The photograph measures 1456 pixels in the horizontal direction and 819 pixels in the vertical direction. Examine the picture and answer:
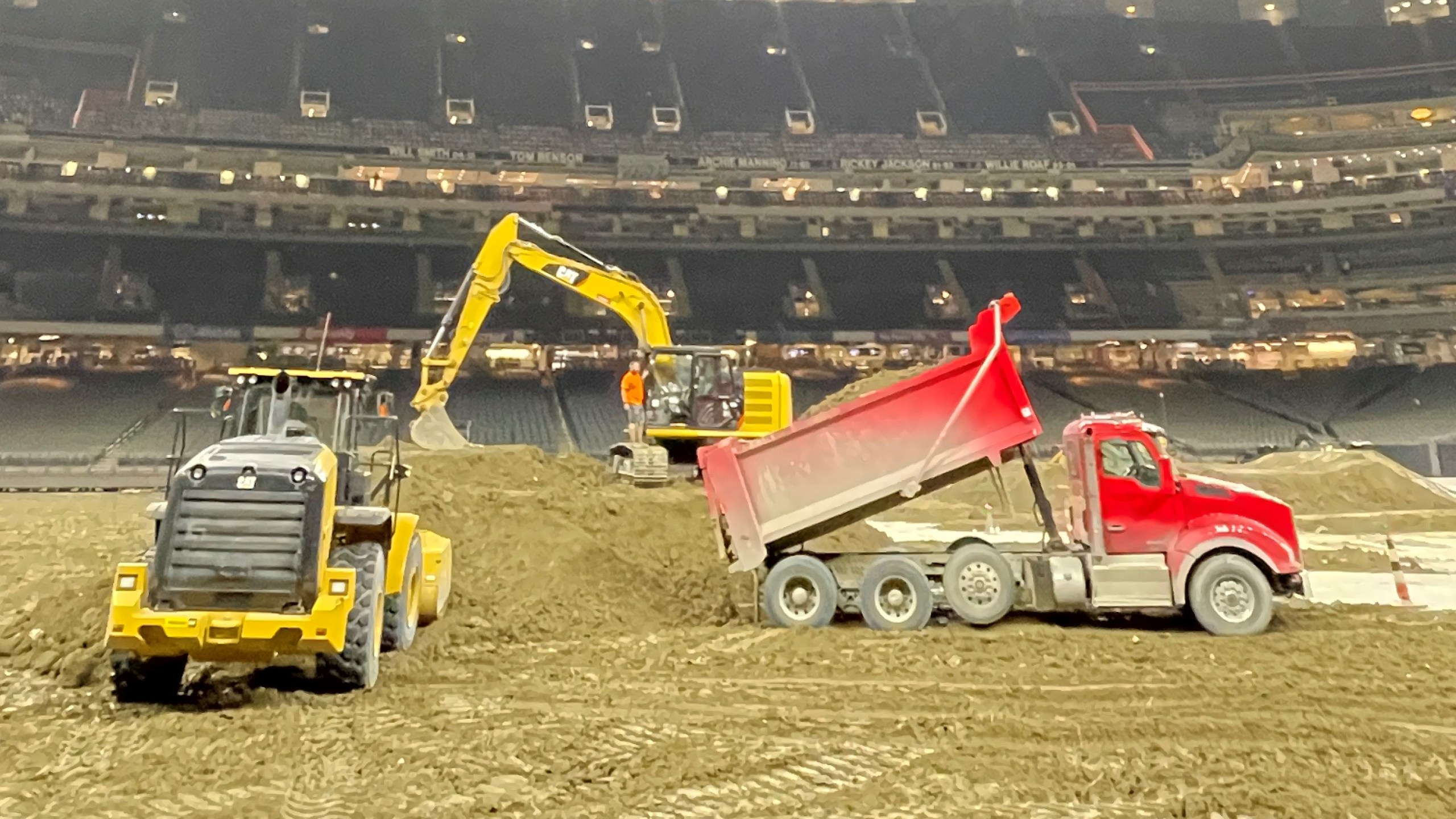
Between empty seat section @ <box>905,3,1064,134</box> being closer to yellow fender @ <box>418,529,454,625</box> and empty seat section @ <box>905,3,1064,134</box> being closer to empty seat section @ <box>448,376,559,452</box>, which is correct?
empty seat section @ <box>448,376,559,452</box>

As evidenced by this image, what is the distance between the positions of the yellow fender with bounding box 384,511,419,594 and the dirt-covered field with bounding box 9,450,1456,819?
1.89 feet

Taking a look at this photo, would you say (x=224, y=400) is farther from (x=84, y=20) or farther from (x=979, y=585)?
(x=84, y=20)

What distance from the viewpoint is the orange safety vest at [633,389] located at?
41.7 ft

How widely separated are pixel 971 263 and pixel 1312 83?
20.4 m

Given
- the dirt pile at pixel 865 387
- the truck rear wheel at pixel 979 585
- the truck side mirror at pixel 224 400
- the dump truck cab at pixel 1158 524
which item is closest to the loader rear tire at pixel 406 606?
the truck side mirror at pixel 224 400

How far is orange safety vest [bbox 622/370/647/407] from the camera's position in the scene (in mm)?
12711

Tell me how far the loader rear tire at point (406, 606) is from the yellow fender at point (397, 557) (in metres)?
0.05

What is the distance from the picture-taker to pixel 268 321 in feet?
89.5

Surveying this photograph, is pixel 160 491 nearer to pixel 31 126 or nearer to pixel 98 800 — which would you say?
pixel 98 800

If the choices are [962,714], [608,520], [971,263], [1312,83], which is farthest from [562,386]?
[1312,83]

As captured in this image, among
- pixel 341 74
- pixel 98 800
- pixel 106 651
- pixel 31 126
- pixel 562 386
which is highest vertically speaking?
pixel 341 74

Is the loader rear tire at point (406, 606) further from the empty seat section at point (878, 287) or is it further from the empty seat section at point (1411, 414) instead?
the empty seat section at point (1411, 414)

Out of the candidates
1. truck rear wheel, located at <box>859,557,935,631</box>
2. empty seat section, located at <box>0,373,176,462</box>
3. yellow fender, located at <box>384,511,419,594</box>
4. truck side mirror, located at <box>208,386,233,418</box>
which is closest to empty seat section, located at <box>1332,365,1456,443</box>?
truck rear wheel, located at <box>859,557,935,631</box>

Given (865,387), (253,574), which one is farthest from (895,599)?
(865,387)
